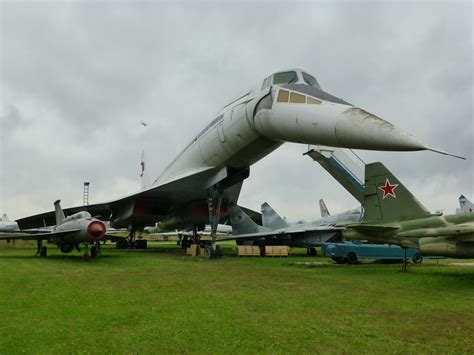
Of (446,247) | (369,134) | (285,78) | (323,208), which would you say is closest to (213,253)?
(285,78)

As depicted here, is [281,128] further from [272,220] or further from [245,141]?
[272,220]

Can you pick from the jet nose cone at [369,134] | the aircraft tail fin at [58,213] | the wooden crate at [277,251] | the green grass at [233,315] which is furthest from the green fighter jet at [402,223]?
the aircraft tail fin at [58,213]

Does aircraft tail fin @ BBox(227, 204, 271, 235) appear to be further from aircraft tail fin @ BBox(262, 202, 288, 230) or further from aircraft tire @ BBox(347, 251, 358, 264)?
aircraft tire @ BBox(347, 251, 358, 264)

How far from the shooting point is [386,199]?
12359 mm

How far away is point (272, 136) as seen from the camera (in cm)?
1152

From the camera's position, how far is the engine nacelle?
947cm

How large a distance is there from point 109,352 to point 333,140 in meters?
6.51

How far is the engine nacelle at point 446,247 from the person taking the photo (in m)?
9.47

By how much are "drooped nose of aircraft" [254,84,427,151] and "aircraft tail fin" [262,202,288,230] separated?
1238cm

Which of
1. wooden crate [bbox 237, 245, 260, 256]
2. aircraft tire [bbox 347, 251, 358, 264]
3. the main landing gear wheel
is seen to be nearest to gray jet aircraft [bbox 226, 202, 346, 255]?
wooden crate [bbox 237, 245, 260, 256]

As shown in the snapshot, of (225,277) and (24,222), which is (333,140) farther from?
(24,222)

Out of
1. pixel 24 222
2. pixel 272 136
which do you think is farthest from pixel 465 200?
pixel 24 222

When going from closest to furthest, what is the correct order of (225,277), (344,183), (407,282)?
(407,282) → (225,277) → (344,183)

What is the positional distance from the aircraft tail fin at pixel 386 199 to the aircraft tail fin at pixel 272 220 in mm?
10878
